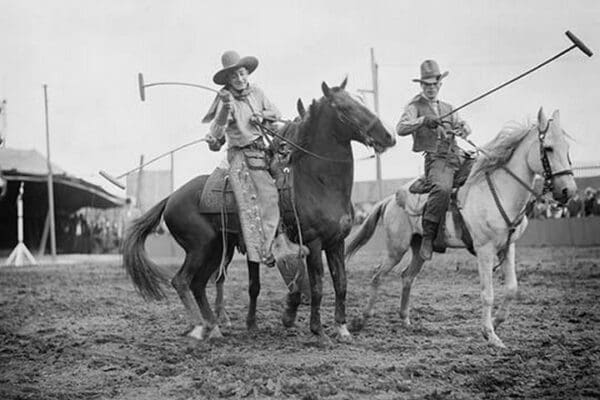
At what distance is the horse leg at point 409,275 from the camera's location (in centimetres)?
782

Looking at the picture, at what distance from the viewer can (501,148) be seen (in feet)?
22.9

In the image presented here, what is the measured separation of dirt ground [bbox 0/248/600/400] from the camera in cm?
486

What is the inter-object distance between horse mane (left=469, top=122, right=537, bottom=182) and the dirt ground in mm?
1597

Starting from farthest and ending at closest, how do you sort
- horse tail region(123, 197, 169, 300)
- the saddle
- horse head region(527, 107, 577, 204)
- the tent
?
the tent < horse tail region(123, 197, 169, 300) < the saddle < horse head region(527, 107, 577, 204)

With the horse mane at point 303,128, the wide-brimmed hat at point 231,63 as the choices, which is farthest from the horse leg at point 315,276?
the wide-brimmed hat at point 231,63

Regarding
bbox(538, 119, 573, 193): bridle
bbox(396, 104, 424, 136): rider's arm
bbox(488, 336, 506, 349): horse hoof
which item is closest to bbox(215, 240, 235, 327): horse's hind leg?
bbox(396, 104, 424, 136): rider's arm

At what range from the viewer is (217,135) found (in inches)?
286

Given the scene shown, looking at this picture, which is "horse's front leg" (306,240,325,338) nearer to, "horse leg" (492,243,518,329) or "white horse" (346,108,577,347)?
"white horse" (346,108,577,347)

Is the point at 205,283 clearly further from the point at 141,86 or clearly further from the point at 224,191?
the point at 141,86

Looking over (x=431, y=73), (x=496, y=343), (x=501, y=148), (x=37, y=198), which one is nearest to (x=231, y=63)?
(x=431, y=73)

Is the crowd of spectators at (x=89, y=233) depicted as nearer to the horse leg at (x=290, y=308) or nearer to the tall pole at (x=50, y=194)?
the tall pole at (x=50, y=194)

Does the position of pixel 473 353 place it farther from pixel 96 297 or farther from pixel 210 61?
pixel 96 297

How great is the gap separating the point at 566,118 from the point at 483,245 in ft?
4.62

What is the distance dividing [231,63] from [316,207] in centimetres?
169
